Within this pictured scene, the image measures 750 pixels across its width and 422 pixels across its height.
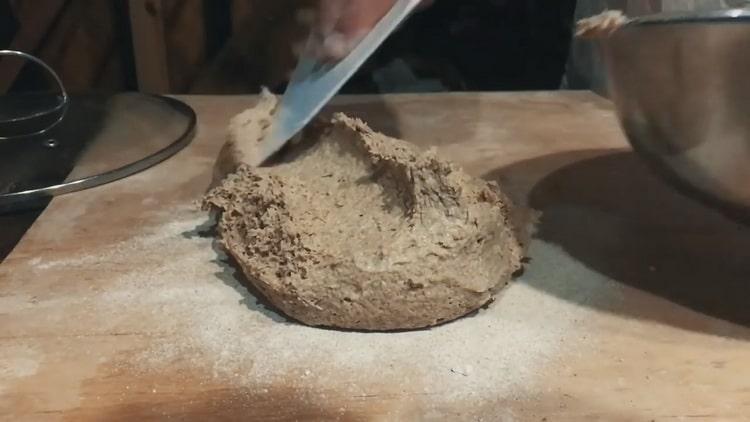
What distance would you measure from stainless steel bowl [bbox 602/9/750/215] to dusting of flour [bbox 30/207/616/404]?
17 centimetres

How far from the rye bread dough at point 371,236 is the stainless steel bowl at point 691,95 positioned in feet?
0.61

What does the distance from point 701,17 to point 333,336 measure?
447 mm

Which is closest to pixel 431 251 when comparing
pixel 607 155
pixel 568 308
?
pixel 568 308

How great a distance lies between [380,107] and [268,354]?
2.69ft

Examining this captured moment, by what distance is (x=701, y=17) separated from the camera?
2.20ft

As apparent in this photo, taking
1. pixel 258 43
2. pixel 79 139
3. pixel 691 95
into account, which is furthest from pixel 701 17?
pixel 258 43

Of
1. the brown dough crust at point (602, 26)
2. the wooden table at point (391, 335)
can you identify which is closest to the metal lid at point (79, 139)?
the wooden table at point (391, 335)

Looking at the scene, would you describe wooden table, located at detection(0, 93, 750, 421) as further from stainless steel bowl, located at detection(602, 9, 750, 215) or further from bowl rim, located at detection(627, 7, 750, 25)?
bowl rim, located at detection(627, 7, 750, 25)

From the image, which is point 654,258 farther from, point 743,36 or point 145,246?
point 145,246

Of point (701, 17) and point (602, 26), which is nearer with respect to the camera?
point (701, 17)

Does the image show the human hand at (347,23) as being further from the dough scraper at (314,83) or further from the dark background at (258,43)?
the dark background at (258,43)

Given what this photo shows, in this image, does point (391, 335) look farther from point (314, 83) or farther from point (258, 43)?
point (258, 43)

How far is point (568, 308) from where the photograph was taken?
820 mm

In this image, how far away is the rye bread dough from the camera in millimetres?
779
